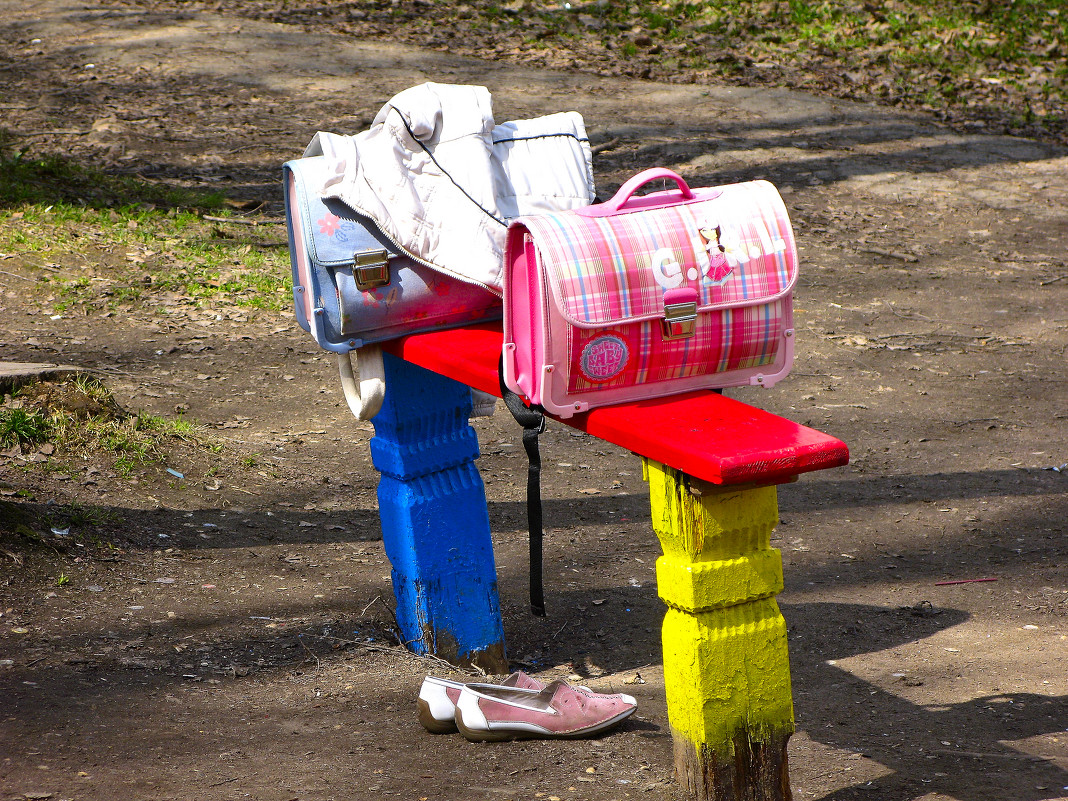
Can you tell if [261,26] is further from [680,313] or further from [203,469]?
[680,313]

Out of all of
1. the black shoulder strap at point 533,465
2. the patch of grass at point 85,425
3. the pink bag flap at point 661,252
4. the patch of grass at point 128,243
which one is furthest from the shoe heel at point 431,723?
the patch of grass at point 128,243

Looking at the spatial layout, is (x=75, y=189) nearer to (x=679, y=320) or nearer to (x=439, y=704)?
(x=439, y=704)

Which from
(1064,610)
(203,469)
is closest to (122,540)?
(203,469)

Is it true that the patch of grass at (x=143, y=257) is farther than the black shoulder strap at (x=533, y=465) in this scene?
Yes

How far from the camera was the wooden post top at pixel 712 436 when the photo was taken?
2.13 metres

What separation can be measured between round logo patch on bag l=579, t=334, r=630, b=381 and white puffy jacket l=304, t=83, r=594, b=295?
0.61 meters

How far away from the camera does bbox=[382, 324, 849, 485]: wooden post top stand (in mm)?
2135

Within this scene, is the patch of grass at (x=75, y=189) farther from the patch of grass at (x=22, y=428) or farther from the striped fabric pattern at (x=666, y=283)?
the striped fabric pattern at (x=666, y=283)

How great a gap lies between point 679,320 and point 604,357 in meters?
0.18

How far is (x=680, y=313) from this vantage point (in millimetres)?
2422

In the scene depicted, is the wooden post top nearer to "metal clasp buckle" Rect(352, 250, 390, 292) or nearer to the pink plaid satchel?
the pink plaid satchel

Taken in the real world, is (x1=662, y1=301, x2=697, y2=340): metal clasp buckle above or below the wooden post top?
above

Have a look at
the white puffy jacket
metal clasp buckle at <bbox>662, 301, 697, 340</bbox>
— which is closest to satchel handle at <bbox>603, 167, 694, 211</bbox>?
metal clasp buckle at <bbox>662, 301, 697, 340</bbox>

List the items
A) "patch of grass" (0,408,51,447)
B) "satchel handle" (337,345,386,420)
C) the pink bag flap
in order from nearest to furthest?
1. the pink bag flap
2. "satchel handle" (337,345,386,420)
3. "patch of grass" (0,408,51,447)
